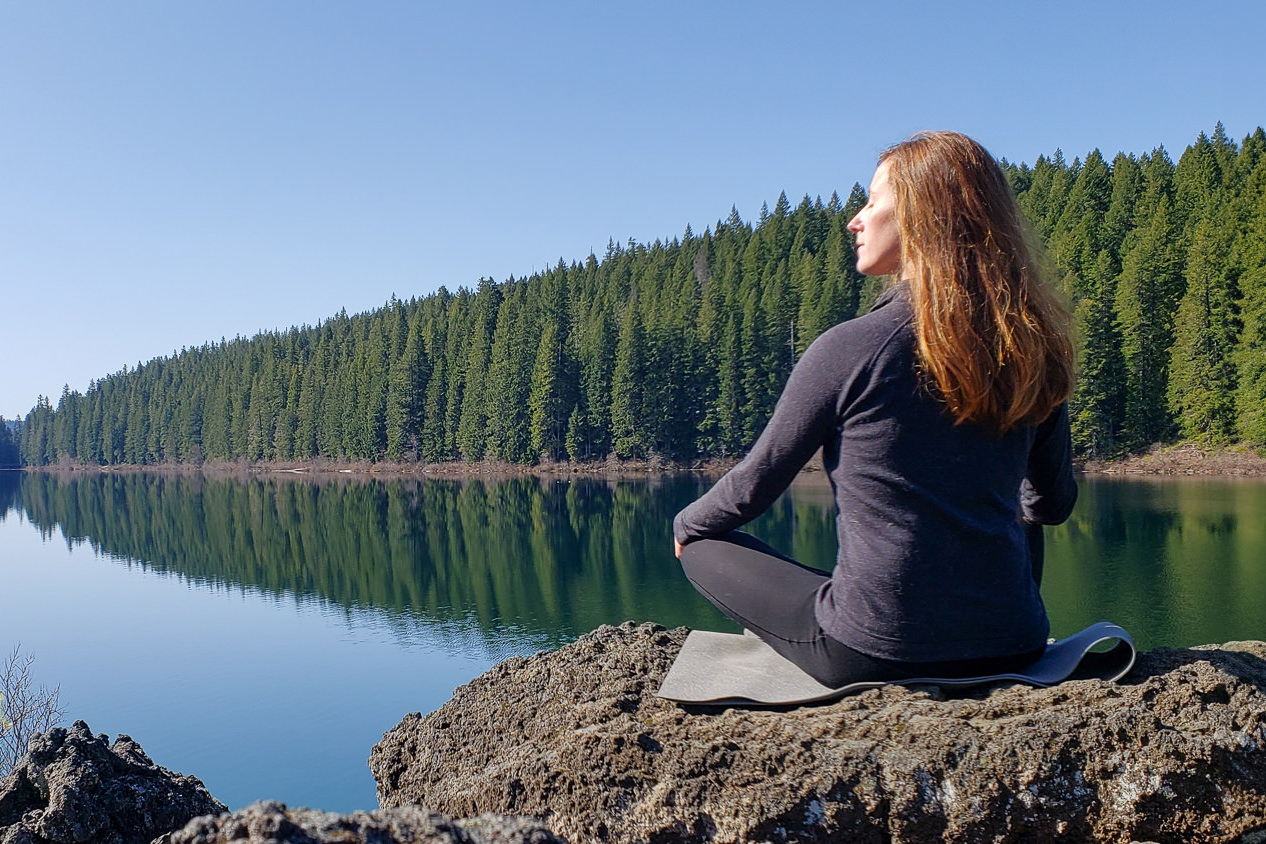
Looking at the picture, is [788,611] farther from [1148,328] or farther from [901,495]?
[1148,328]

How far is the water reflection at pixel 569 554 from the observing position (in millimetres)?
15711

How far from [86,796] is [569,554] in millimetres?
22303

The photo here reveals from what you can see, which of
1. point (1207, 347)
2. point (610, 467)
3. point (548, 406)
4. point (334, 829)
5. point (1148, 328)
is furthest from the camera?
point (548, 406)

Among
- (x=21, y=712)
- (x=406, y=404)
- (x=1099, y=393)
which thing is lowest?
(x=21, y=712)

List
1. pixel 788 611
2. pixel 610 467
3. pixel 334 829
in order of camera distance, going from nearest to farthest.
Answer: pixel 334 829
pixel 788 611
pixel 610 467

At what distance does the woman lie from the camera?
82.2 inches

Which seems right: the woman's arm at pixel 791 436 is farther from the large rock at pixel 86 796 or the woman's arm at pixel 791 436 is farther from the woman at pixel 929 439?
the large rock at pixel 86 796

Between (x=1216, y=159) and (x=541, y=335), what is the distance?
4650cm

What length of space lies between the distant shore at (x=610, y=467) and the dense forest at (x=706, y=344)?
29.8 inches

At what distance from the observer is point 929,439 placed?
2.10 meters

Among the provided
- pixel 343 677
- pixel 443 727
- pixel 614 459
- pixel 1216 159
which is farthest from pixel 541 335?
pixel 443 727

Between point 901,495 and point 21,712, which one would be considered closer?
point 901,495

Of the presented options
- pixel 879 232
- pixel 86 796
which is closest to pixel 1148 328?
pixel 879 232

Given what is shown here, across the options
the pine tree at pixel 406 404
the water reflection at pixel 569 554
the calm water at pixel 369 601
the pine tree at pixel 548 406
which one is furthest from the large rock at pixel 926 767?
the pine tree at pixel 406 404
